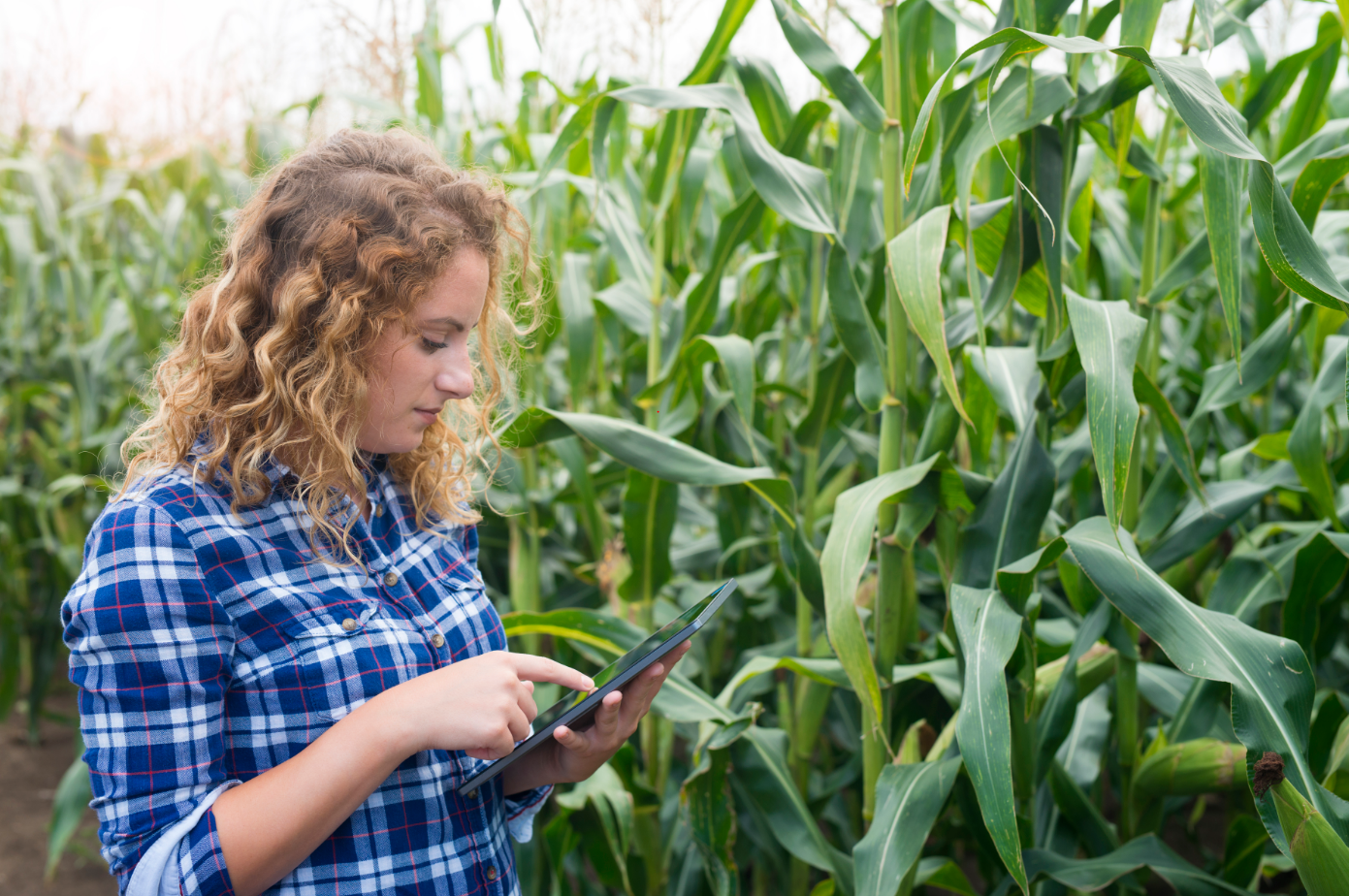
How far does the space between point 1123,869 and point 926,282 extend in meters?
0.88

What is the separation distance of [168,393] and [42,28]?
3.82m

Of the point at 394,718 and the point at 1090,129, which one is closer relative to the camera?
the point at 394,718

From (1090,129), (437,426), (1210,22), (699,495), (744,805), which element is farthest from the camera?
(699,495)

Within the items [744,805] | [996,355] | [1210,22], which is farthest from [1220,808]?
[1210,22]

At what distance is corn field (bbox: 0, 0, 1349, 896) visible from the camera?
38.6 inches

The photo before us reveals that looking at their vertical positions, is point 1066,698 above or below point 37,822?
above

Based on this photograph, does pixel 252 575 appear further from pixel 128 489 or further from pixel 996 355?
pixel 996 355

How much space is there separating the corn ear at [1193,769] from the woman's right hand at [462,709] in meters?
1.02

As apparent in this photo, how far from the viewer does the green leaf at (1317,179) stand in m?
1.10

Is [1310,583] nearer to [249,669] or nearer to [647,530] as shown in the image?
[647,530]

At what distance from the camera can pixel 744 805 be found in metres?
1.57

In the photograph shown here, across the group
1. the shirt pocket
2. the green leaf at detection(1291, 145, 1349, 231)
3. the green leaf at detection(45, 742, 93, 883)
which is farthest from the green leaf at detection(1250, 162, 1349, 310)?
the green leaf at detection(45, 742, 93, 883)

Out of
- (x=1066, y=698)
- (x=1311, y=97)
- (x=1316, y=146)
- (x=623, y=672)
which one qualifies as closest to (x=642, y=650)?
(x=623, y=672)

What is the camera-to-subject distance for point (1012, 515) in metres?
1.15
